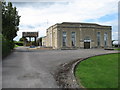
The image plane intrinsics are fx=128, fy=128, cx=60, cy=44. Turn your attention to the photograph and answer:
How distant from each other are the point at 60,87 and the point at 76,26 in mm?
37847

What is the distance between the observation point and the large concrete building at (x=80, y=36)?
135 ft

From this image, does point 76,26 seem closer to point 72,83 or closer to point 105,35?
point 105,35

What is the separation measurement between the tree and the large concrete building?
17.6m

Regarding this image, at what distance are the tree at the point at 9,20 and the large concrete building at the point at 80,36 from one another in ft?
57.6

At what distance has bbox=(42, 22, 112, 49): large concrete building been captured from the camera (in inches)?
1620

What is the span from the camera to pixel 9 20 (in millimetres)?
23766

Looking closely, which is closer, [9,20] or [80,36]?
[9,20]

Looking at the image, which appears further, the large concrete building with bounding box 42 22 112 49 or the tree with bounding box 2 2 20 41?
the large concrete building with bounding box 42 22 112 49

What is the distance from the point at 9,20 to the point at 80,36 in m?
25.2

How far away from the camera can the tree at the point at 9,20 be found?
2302 centimetres

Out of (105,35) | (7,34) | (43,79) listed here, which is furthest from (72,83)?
(105,35)

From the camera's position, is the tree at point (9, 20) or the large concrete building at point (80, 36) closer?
the tree at point (9, 20)

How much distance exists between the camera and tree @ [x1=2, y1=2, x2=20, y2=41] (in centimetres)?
2302

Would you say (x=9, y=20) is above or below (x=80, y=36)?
above
